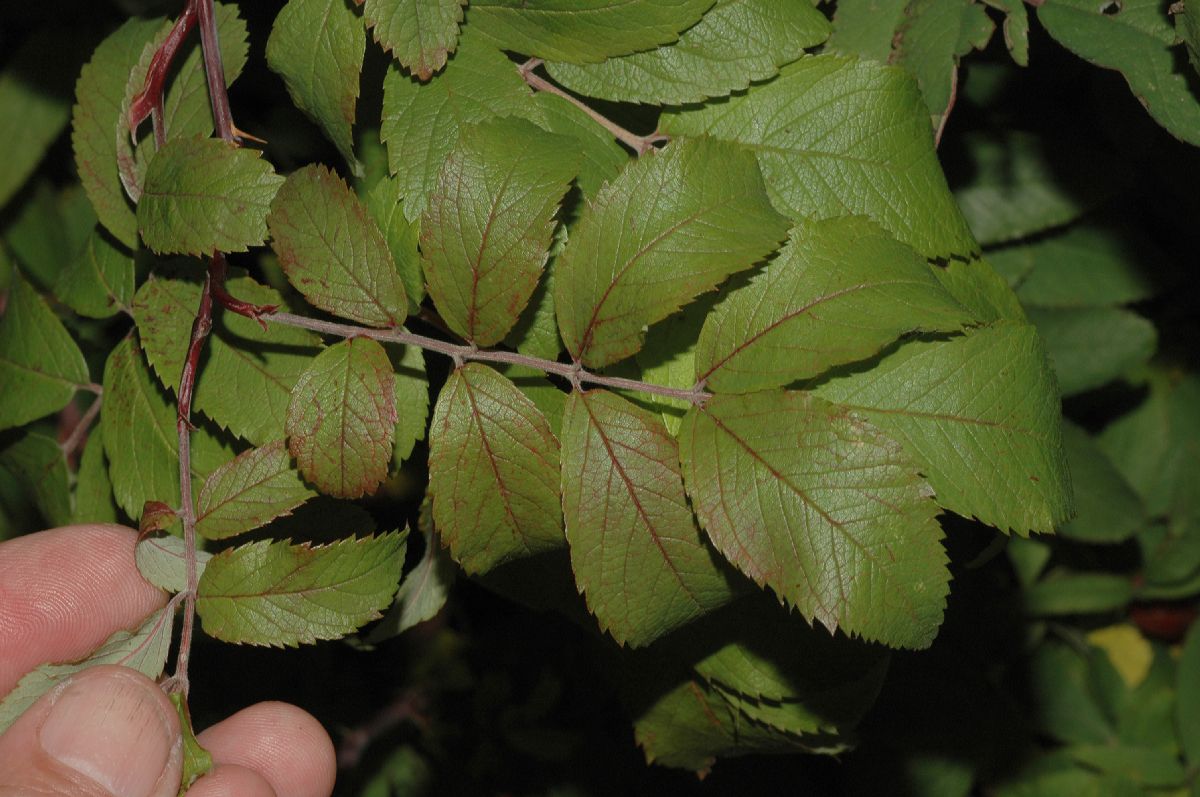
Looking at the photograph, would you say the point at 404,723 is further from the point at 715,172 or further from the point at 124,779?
the point at 715,172

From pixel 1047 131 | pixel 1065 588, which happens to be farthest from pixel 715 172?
pixel 1065 588

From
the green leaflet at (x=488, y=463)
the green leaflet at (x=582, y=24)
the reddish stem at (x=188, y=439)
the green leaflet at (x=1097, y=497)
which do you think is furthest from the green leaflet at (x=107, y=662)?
the green leaflet at (x=1097, y=497)

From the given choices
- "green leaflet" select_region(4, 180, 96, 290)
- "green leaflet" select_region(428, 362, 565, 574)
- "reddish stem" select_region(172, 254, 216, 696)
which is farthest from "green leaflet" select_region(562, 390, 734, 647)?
"green leaflet" select_region(4, 180, 96, 290)

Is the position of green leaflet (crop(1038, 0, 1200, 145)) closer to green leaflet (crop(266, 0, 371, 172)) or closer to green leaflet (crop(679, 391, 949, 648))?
green leaflet (crop(679, 391, 949, 648))

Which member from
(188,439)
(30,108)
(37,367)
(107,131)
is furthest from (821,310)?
(30,108)

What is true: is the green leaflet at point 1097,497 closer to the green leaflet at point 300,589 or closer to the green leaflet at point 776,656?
the green leaflet at point 776,656

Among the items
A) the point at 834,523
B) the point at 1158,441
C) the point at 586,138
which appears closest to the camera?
the point at 834,523

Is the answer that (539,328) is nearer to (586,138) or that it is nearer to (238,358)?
(586,138)
